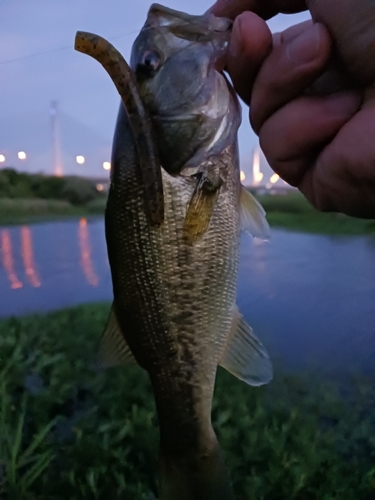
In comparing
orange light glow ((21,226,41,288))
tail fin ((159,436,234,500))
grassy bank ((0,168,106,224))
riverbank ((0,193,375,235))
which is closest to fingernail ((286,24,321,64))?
tail fin ((159,436,234,500))

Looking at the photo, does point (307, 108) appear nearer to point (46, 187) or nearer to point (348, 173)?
point (348, 173)

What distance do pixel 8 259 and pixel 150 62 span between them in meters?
2.35

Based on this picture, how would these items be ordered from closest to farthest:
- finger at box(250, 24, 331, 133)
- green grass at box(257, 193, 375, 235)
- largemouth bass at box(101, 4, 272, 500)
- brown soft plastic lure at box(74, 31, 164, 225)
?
brown soft plastic lure at box(74, 31, 164, 225) < finger at box(250, 24, 331, 133) < largemouth bass at box(101, 4, 272, 500) < green grass at box(257, 193, 375, 235)

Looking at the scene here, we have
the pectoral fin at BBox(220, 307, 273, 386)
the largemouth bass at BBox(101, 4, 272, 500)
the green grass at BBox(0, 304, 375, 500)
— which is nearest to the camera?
the largemouth bass at BBox(101, 4, 272, 500)

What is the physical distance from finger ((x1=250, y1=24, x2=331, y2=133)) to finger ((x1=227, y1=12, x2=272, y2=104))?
0.6 inches

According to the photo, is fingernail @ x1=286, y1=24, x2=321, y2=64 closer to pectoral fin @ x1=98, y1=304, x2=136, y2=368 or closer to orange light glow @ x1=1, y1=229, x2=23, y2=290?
pectoral fin @ x1=98, y1=304, x2=136, y2=368

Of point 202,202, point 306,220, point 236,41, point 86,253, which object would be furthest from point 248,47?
point 306,220

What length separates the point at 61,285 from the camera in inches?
108

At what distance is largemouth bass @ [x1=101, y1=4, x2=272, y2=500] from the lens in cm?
77

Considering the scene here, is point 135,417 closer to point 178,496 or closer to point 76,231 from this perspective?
point 178,496

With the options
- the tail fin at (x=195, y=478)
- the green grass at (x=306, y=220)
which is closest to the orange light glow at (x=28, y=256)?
the green grass at (x=306, y=220)

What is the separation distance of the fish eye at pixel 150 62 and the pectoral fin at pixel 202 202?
197 mm

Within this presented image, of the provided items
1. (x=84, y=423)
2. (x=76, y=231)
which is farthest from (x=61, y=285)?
(x=84, y=423)

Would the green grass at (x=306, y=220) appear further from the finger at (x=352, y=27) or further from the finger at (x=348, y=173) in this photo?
the finger at (x=352, y=27)
